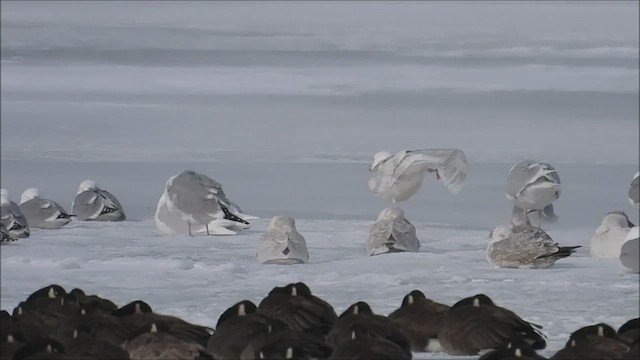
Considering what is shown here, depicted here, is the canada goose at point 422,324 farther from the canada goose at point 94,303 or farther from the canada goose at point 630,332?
the canada goose at point 94,303

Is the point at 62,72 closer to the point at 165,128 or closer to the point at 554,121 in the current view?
the point at 165,128

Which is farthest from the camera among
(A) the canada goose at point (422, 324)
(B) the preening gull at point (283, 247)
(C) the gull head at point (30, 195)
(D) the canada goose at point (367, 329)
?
(C) the gull head at point (30, 195)

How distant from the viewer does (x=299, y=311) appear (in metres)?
6.17

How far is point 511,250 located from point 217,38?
A: 1588cm

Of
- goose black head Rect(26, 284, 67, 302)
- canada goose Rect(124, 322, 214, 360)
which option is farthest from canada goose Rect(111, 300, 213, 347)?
goose black head Rect(26, 284, 67, 302)

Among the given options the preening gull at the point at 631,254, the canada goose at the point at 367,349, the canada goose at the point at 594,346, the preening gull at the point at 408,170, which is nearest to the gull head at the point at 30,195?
the preening gull at the point at 408,170

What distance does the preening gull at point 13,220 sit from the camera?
988 cm

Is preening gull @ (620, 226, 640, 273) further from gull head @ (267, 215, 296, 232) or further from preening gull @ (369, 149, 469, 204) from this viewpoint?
preening gull @ (369, 149, 469, 204)

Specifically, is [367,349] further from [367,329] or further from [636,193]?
[636,193]

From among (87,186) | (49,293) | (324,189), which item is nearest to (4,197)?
(87,186)

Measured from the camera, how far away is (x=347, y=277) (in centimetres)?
860

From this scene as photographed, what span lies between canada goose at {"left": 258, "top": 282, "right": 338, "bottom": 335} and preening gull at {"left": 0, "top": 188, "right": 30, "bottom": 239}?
4.09m

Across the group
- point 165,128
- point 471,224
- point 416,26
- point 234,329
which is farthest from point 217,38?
point 234,329

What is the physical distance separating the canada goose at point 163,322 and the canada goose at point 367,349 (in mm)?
740
